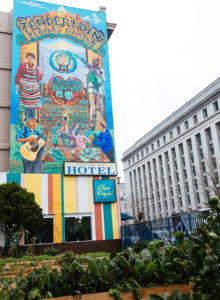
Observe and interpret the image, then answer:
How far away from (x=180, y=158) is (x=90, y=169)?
4625 centimetres

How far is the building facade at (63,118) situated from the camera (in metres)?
21.0

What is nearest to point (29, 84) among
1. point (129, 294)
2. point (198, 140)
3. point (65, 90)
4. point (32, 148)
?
point (65, 90)

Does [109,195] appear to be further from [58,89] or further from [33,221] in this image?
[58,89]

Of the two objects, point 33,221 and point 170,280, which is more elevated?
point 33,221

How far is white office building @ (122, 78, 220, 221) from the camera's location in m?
54.8

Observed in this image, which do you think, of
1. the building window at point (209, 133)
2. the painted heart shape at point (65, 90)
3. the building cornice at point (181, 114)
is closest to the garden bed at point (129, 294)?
the painted heart shape at point (65, 90)

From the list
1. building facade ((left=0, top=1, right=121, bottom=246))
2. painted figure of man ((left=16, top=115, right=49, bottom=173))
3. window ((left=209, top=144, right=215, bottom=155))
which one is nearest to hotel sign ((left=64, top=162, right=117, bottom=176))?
building facade ((left=0, top=1, right=121, bottom=246))

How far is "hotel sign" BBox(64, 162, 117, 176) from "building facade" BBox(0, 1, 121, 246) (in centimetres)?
8

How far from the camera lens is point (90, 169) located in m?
22.3

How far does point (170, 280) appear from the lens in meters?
3.77

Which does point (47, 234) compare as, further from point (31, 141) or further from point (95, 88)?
point (95, 88)

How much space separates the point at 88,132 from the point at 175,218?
431 inches

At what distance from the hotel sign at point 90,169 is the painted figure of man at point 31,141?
2.02m

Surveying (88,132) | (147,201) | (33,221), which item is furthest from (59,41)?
(147,201)
